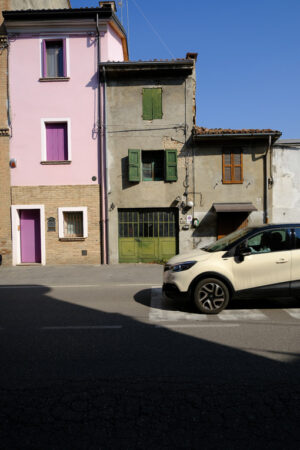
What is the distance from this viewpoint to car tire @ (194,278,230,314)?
20.2ft

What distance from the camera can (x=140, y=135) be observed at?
46.9 ft

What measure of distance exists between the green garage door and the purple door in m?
3.78

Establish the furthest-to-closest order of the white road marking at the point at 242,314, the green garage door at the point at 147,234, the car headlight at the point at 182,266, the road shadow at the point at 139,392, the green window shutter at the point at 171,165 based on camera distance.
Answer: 1. the green garage door at the point at 147,234
2. the green window shutter at the point at 171,165
3. the car headlight at the point at 182,266
4. the white road marking at the point at 242,314
5. the road shadow at the point at 139,392

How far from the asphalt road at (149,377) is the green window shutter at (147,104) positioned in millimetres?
9754

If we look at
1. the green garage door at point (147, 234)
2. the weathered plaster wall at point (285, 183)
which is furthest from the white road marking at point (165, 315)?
the weathered plaster wall at point (285, 183)

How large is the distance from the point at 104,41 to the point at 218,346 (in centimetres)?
1407

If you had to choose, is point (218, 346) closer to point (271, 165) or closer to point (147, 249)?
Answer: point (147, 249)

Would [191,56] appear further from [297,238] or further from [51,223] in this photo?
[297,238]

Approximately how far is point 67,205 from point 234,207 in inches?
284

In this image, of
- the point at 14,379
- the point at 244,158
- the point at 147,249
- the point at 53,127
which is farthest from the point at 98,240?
the point at 14,379

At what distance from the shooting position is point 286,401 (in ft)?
10.0

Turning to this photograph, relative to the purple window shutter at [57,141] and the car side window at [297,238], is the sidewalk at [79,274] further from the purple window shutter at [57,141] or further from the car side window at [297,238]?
the purple window shutter at [57,141]

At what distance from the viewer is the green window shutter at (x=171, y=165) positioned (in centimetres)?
1405

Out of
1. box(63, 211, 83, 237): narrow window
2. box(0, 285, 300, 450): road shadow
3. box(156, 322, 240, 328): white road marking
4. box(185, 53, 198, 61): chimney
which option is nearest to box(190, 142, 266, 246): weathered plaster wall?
box(185, 53, 198, 61): chimney
